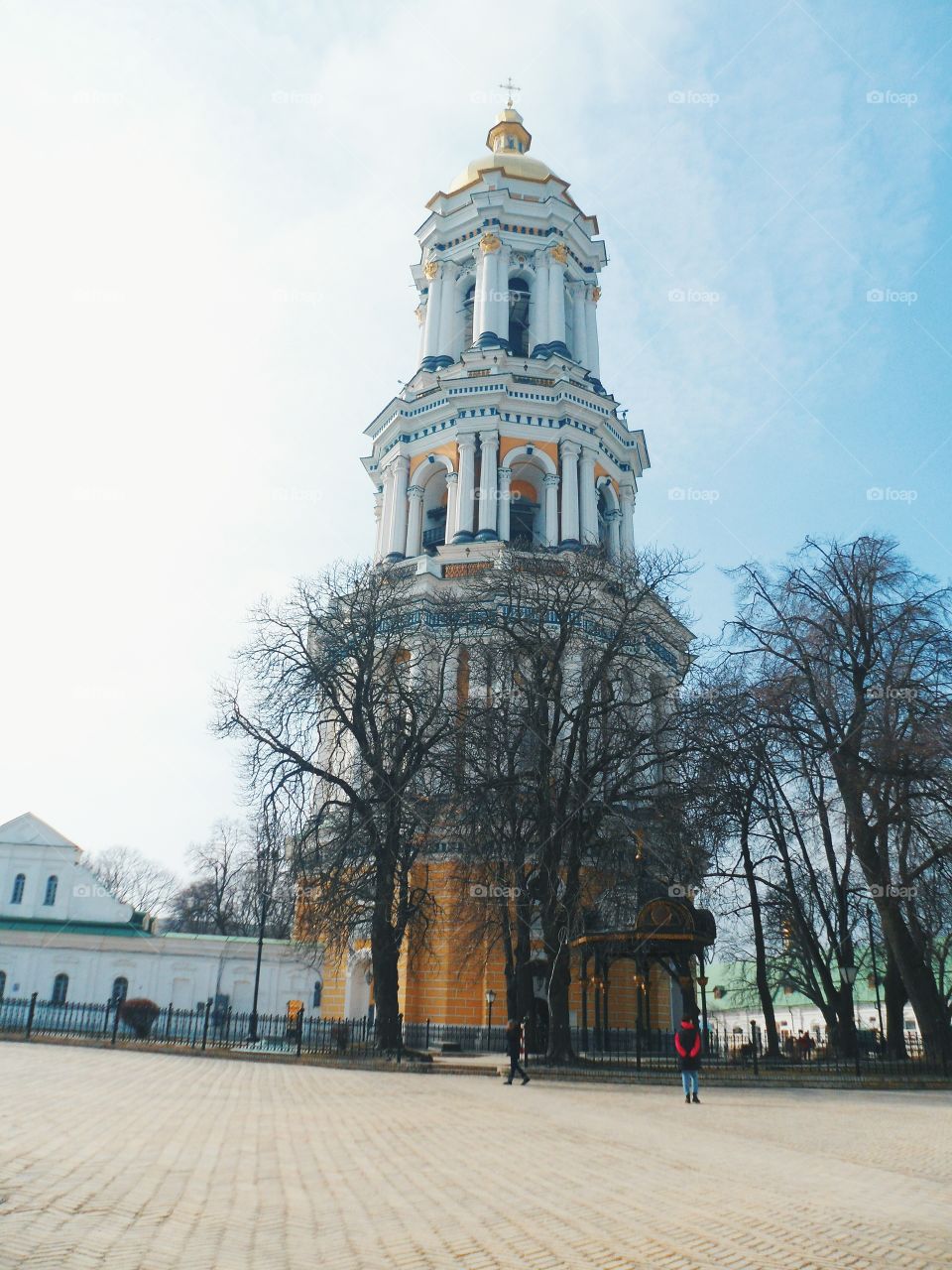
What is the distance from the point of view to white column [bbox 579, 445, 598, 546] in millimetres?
35594

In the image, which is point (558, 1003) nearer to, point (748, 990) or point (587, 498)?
point (587, 498)

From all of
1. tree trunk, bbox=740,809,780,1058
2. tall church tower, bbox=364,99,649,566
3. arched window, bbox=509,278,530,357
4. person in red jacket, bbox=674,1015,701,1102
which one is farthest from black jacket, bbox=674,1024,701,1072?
arched window, bbox=509,278,530,357

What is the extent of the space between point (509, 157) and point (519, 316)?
23.9 feet

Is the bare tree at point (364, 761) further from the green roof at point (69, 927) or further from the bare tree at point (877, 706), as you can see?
the green roof at point (69, 927)

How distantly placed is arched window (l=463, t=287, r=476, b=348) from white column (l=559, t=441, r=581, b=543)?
7.90 metres

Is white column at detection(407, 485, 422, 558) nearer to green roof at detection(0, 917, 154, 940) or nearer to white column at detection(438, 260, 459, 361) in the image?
white column at detection(438, 260, 459, 361)

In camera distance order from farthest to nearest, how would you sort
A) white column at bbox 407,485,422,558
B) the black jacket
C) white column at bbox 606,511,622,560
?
white column at bbox 606,511,622,560 < white column at bbox 407,485,422,558 < the black jacket

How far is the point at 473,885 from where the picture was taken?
22.9 meters

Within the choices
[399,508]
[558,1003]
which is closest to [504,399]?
[399,508]

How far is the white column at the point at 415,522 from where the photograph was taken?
120ft

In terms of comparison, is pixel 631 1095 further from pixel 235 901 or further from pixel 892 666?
pixel 235 901

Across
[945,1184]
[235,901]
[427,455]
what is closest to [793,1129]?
[945,1184]

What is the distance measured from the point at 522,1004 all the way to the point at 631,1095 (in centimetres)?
728

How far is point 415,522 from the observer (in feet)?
122
